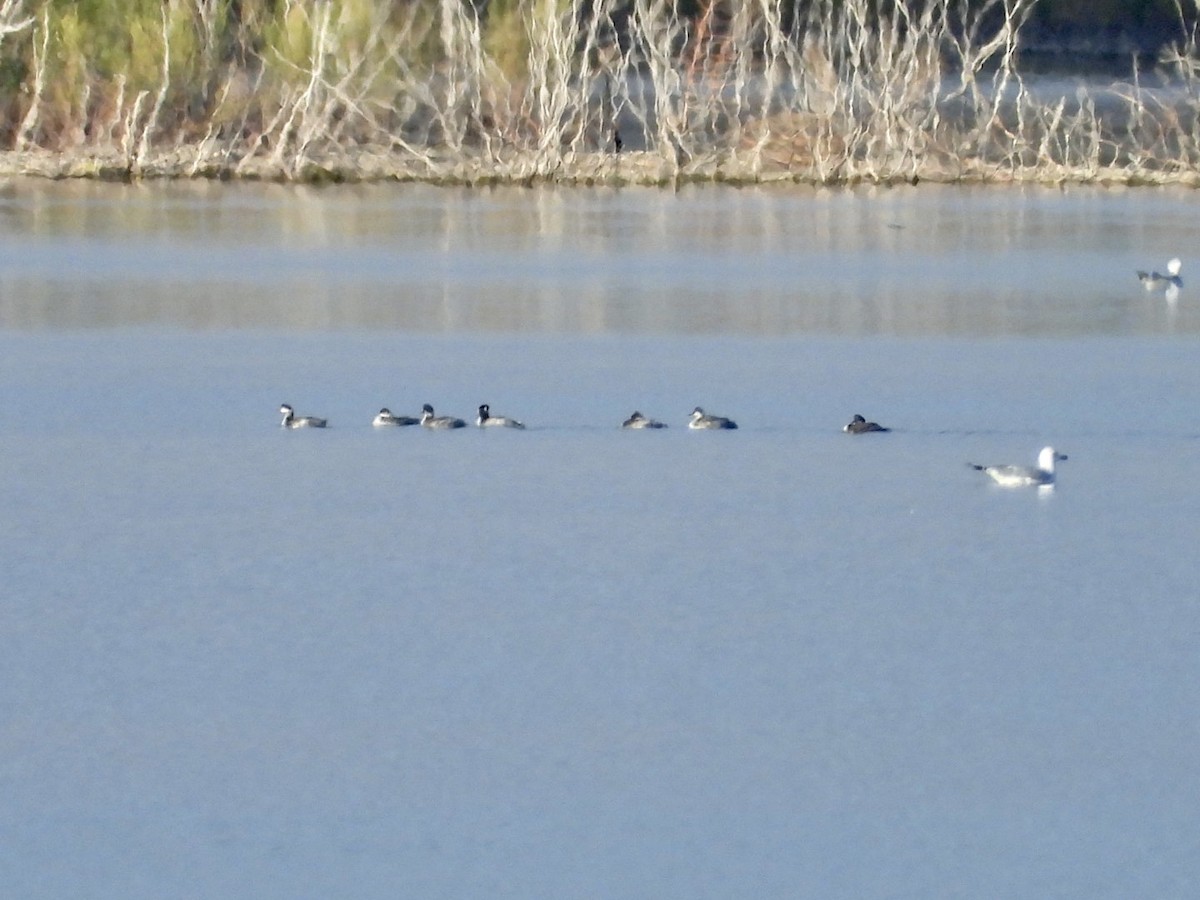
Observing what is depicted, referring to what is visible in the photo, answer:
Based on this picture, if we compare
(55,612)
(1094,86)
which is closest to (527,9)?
(1094,86)

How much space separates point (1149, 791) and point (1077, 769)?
0.73 ft

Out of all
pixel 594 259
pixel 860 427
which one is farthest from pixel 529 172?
pixel 860 427

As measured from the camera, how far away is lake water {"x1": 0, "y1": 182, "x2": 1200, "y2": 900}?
228 inches

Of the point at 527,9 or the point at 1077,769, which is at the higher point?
the point at 527,9

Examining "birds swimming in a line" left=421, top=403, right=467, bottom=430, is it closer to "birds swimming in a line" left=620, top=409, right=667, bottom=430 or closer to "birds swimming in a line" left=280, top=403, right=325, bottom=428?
"birds swimming in a line" left=280, top=403, right=325, bottom=428

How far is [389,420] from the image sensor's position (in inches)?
456

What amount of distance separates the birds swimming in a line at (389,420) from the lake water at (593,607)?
0.22 metres

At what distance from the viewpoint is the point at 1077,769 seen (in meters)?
6.36

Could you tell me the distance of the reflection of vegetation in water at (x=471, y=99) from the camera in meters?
28.6

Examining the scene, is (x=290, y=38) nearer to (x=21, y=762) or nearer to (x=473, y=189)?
(x=473, y=189)

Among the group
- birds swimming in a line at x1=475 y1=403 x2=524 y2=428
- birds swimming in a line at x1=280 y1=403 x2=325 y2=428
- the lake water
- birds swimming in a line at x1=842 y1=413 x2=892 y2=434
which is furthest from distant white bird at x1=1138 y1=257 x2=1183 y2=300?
birds swimming in a line at x1=280 y1=403 x2=325 y2=428

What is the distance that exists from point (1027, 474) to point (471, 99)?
21095mm

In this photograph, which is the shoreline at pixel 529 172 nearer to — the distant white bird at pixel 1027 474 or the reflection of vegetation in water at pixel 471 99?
the reflection of vegetation in water at pixel 471 99

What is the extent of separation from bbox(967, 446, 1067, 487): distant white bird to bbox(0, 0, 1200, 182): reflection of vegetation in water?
17287 mm
